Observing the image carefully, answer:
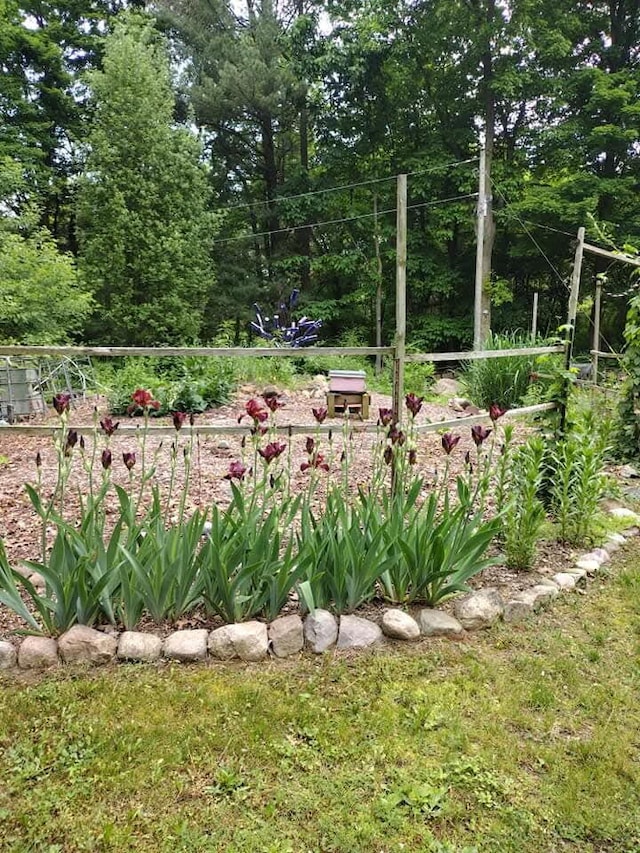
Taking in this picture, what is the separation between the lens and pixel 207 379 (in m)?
6.39

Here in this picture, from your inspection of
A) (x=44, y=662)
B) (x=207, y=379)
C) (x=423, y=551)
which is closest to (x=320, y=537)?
(x=423, y=551)

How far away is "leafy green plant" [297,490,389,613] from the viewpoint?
2.09 m

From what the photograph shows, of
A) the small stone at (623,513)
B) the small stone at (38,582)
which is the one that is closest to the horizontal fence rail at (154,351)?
the small stone at (38,582)

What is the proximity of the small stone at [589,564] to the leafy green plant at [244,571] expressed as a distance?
4.91 ft

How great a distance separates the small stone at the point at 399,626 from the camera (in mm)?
2107

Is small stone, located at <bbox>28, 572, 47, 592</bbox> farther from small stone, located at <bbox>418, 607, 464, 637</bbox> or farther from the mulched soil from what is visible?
small stone, located at <bbox>418, 607, 464, 637</bbox>

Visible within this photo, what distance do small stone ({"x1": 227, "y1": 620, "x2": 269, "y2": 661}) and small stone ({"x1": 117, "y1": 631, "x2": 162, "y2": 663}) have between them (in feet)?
0.84

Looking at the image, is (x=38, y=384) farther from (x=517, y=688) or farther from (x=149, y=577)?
(x=517, y=688)

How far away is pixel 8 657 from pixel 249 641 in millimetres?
807

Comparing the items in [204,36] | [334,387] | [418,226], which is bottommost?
[334,387]

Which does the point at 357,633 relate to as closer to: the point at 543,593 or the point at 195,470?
the point at 543,593

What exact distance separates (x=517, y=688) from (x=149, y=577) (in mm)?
1296

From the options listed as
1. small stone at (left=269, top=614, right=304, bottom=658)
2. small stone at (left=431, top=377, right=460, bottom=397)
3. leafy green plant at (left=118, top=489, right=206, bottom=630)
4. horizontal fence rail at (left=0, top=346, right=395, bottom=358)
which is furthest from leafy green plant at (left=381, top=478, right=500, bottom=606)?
small stone at (left=431, top=377, right=460, bottom=397)

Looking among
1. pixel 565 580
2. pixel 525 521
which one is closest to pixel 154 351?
pixel 525 521
